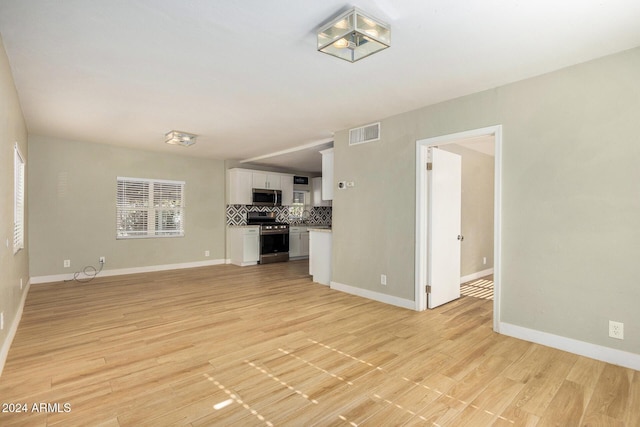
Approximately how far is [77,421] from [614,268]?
385 cm

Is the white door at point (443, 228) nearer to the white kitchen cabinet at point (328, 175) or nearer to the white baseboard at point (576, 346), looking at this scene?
the white baseboard at point (576, 346)

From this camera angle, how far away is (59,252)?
548cm

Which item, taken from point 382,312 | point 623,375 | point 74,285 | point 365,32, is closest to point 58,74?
point 365,32

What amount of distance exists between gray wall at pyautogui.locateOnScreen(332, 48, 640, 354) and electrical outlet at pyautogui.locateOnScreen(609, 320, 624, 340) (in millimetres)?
33

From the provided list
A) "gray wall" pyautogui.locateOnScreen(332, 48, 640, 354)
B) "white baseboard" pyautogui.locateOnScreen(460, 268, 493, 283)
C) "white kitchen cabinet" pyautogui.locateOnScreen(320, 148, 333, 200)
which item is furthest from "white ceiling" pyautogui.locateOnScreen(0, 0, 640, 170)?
"white baseboard" pyautogui.locateOnScreen(460, 268, 493, 283)

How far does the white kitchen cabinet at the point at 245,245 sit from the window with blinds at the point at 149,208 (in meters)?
1.14

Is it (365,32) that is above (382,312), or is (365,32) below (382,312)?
above

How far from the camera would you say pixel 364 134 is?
446 centimetres

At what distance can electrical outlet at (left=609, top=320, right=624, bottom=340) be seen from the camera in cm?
246

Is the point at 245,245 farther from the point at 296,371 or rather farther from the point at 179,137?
the point at 296,371

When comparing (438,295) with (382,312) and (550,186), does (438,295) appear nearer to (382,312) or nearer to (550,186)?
(382,312)

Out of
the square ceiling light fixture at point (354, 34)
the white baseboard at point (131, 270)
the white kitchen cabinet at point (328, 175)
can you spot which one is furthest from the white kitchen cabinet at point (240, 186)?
the square ceiling light fixture at point (354, 34)

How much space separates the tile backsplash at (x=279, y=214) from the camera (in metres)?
7.66

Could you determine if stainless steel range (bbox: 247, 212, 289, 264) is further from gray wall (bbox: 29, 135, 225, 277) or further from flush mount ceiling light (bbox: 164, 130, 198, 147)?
flush mount ceiling light (bbox: 164, 130, 198, 147)
